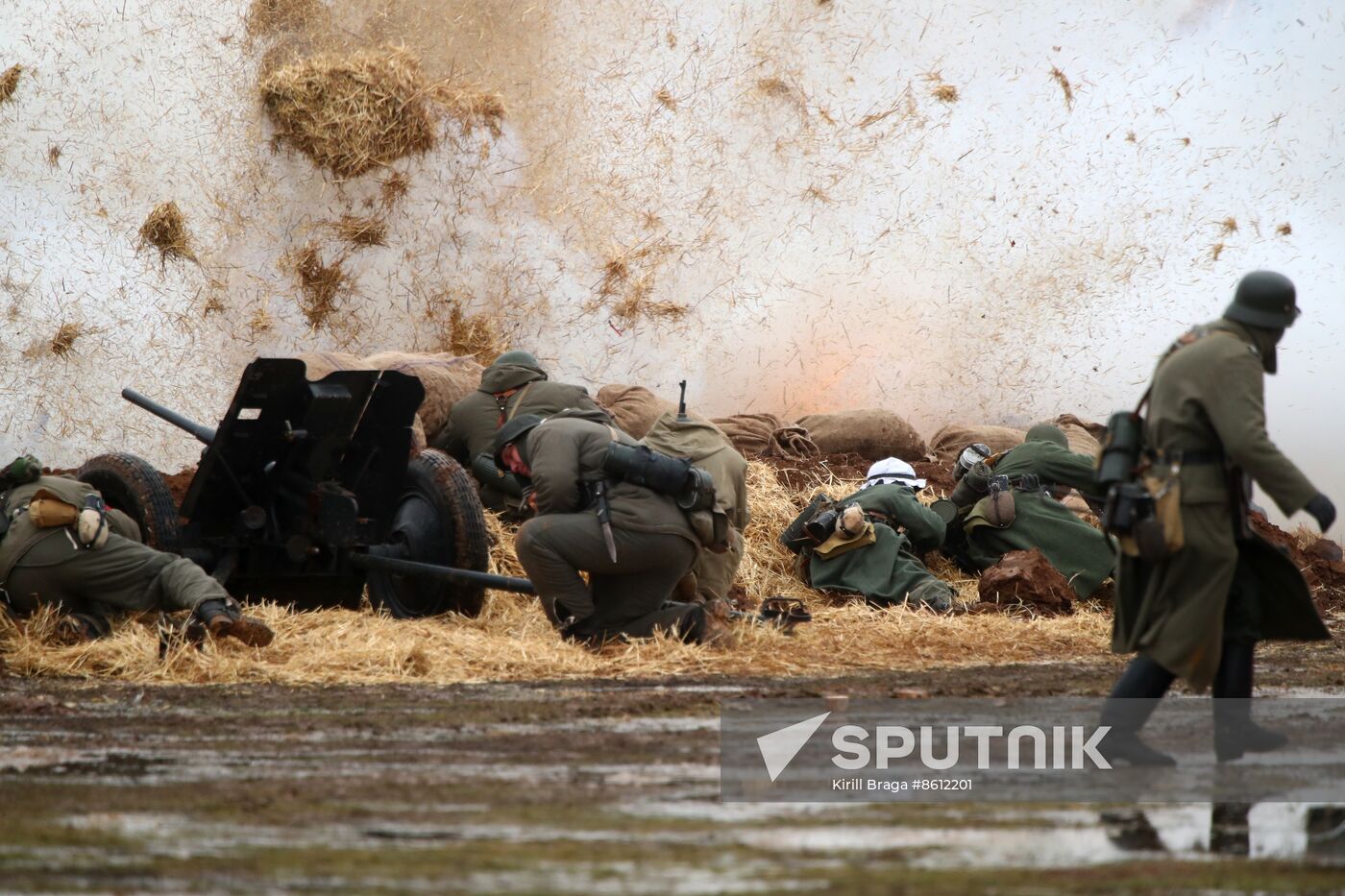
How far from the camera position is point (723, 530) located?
23.6ft

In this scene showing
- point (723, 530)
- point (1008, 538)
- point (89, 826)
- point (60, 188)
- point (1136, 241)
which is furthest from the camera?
point (1136, 241)

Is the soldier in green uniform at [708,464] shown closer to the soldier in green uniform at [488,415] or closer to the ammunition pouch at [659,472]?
the ammunition pouch at [659,472]

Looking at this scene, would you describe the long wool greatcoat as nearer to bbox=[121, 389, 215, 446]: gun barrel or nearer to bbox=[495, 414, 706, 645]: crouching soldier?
bbox=[495, 414, 706, 645]: crouching soldier

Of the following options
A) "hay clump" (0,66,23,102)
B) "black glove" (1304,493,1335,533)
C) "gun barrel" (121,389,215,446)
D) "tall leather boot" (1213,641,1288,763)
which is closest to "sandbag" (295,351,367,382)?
"gun barrel" (121,389,215,446)

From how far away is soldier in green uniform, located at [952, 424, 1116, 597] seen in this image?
9.22 metres

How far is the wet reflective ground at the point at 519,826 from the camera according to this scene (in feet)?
10.3

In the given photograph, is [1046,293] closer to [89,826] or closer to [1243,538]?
[1243,538]

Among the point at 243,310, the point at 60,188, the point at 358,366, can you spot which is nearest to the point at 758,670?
the point at 358,366

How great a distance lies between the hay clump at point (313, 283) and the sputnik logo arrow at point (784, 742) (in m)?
8.17

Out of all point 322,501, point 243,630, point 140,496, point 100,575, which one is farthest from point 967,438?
point 100,575

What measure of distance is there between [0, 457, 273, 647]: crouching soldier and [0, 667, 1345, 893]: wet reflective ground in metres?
1.76

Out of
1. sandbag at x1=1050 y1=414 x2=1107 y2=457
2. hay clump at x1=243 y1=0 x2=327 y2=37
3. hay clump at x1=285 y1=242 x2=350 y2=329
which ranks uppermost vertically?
hay clump at x1=243 y1=0 x2=327 y2=37

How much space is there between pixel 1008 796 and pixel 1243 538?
3.82 feet

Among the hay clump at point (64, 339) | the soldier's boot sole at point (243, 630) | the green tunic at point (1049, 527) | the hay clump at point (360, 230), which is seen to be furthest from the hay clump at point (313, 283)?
the soldier's boot sole at point (243, 630)
